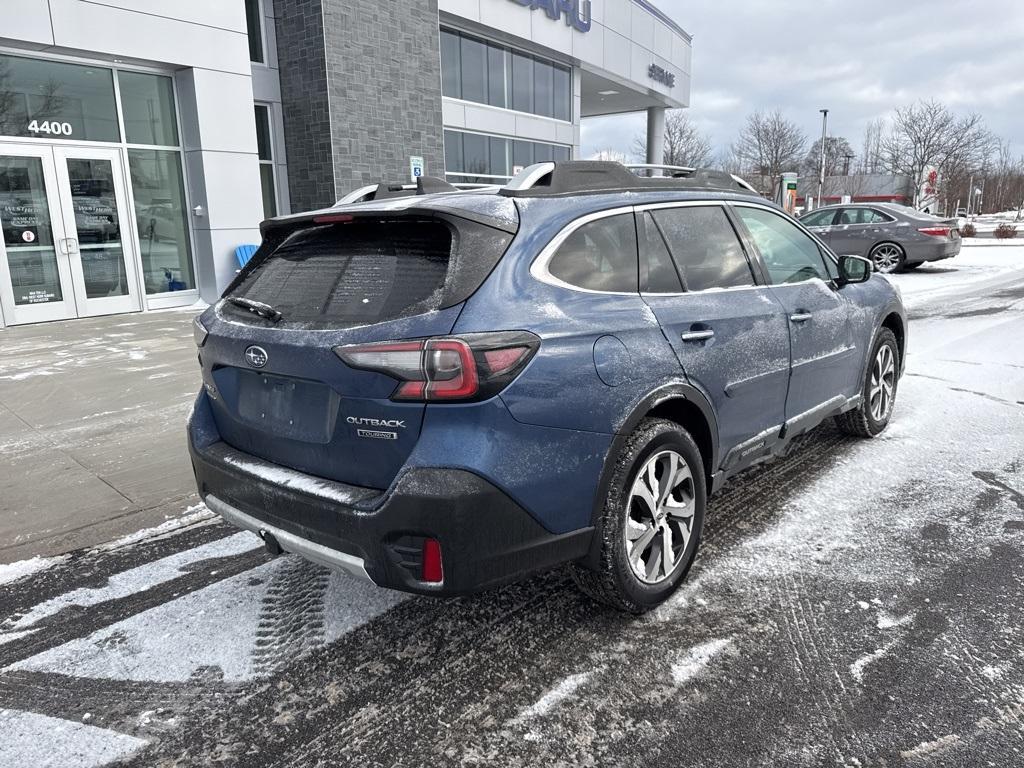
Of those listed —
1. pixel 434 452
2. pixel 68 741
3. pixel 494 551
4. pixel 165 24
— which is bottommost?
pixel 68 741

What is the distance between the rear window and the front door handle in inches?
35.2

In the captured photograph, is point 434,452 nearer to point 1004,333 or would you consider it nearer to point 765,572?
point 765,572

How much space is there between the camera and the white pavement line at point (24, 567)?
11.6 ft

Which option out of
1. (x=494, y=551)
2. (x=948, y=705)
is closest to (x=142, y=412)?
(x=494, y=551)

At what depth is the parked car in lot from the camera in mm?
16578

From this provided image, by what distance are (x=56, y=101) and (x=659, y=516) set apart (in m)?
12.1

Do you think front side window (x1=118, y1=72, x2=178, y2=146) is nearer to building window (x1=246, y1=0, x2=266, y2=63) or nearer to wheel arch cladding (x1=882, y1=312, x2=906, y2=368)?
building window (x1=246, y1=0, x2=266, y2=63)

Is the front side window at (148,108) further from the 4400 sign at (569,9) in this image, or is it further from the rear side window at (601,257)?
the rear side window at (601,257)

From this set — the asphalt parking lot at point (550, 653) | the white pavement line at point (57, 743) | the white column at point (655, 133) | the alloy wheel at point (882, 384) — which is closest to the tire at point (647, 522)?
the asphalt parking lot at point (550, 653)

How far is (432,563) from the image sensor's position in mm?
2377

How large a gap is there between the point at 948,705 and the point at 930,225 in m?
16.8

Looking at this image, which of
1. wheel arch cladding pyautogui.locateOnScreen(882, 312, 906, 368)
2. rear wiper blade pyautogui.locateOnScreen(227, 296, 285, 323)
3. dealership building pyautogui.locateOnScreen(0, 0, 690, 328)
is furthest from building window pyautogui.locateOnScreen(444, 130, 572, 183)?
rear wiper blade pyautogui.locateOnScreen(227, 296, 285, 323)

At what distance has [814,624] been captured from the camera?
294 cm

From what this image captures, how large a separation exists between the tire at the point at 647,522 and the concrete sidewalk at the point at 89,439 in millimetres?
2712
